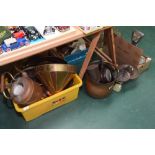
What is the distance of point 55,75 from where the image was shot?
1.72m

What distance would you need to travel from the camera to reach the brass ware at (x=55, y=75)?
1.68 m

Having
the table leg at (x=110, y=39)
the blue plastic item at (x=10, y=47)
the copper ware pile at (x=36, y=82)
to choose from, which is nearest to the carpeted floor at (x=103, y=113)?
the copper ware pile at (x=36, y=82)

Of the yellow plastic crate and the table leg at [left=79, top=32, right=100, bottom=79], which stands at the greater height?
the table leg at [left=79, top=32, right=100, bottom=79]

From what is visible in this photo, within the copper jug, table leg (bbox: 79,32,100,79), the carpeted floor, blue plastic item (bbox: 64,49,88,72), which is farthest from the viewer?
blue plastic item (bbox: 64,49,88,72)

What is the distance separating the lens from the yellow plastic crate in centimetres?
177

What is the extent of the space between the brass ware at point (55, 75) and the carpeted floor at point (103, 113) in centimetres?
26

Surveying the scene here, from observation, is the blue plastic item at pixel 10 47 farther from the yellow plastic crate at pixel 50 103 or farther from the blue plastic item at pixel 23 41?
the yellow plastic crate at pixel 50 103

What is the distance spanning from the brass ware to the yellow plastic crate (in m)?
0.06

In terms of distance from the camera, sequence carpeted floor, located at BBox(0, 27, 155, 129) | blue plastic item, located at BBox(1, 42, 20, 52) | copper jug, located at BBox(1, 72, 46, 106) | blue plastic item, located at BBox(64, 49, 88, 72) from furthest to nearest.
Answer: blue plastic item, located at BBox(64, 49, 88, 72)
carpeted floor, located at BBox(0, 27, 155, 129)
copper jug, located at BBox(1, 72, 46, 106)
blue plastic item, located at BBox(1, 42, 20, 52)

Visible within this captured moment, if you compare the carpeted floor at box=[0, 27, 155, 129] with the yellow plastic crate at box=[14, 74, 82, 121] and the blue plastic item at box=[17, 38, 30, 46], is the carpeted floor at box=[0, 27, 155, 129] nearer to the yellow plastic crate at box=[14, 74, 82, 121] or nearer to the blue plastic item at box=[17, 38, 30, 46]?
the yellow plastic crate at box=[14, 74, 82, 121]

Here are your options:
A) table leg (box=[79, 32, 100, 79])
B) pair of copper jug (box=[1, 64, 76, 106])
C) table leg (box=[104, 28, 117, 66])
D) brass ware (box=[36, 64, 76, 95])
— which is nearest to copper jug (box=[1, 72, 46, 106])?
pair of copper jug (box=[1, 64, 76, 106])

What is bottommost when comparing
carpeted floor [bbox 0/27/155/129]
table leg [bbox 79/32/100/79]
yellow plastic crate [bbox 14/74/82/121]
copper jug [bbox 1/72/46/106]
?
carpeted floor [bbox 0/27/155/129]

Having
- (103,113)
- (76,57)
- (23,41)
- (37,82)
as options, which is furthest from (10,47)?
(103,113)

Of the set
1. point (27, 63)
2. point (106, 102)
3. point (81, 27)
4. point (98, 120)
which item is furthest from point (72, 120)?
point (81, 27)
